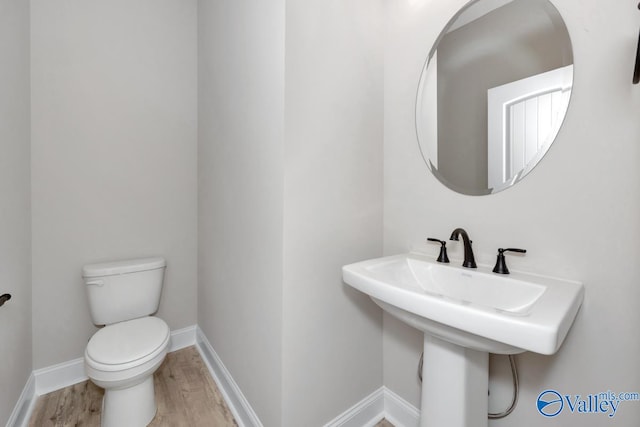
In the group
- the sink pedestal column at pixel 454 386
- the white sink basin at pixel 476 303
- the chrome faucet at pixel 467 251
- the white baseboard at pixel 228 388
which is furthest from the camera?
the white baseboard at pixel 228 388

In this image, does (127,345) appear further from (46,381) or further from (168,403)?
(46,381)

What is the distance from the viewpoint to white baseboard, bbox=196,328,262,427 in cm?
136

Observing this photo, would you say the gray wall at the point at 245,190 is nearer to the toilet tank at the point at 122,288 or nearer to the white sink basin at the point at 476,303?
the toilet tank at the point at 122,288

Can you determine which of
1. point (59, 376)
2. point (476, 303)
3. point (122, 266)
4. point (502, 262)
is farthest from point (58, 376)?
point (502, 262)

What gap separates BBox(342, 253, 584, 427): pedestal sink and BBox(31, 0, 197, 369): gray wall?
1.63m

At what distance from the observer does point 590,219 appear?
2.87 ft

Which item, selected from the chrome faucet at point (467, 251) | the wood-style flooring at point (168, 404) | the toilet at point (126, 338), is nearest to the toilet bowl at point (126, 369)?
the toilet at point (126, 338)

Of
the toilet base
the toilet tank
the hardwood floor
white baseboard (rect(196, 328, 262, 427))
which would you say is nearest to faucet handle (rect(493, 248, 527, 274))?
white baseboard (rect(196, 328, 262, 427))

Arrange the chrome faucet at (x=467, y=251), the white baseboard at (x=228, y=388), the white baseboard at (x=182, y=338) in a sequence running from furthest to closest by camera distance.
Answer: the white baseboard at (x=182, y=338) < the white baseboard at (x=228, y=388) < the chrome faucet at (x=467, y=251)

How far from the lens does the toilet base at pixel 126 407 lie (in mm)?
1331

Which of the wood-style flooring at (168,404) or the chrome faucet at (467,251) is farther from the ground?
the chrome faucet at (467,251)

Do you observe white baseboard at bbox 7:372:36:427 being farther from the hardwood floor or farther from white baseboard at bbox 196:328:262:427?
white baseboard at bbox 196:328:262:427

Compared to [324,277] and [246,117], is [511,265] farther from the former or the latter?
[246,117]

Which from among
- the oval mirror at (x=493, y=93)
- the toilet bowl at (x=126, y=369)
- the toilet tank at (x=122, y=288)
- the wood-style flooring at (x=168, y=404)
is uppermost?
the oval mirror at (x=493, y=93)
